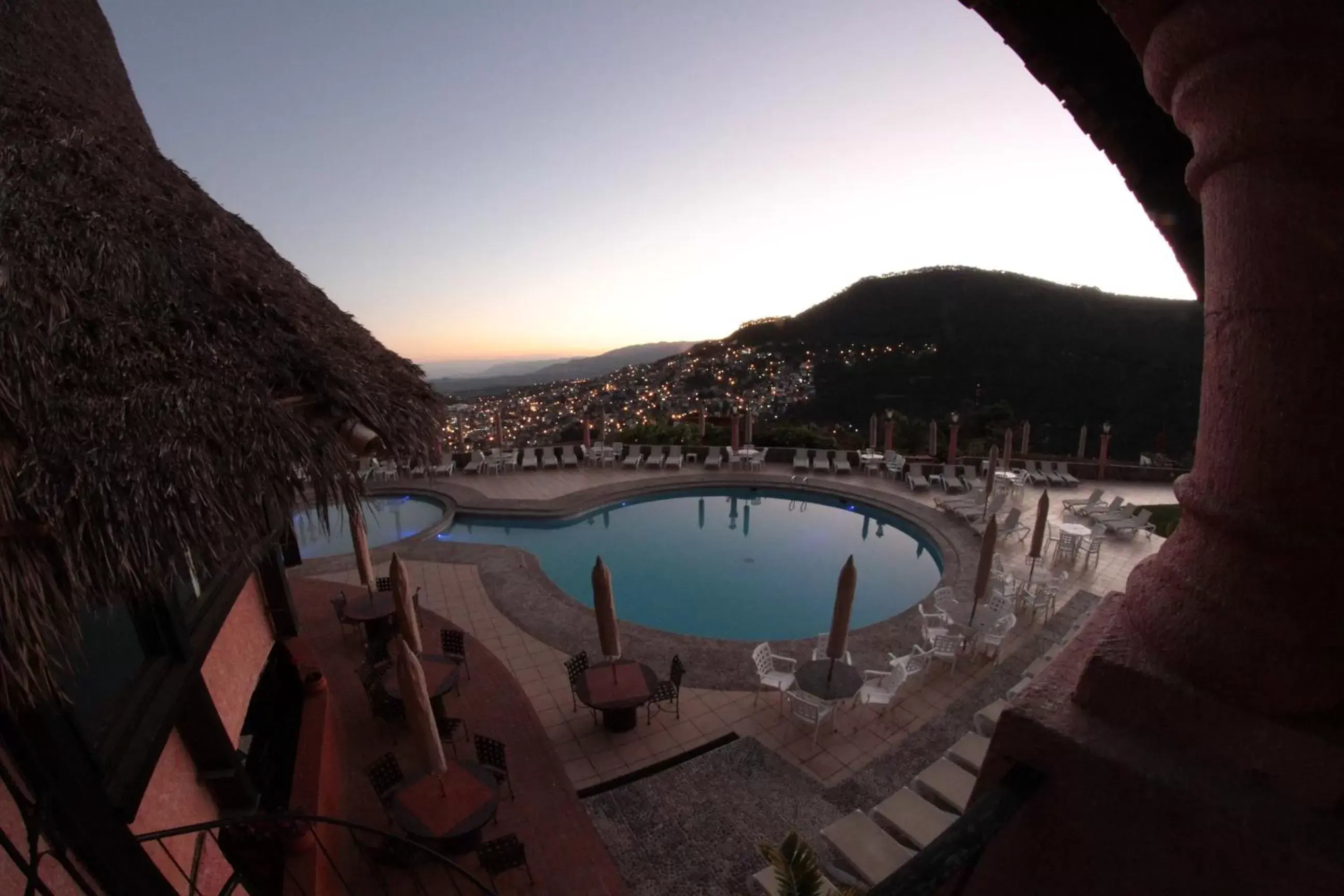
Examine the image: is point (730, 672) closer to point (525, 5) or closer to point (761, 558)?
point (761, 558)

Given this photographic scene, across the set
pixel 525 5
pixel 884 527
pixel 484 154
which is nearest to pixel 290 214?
pixel 484 154

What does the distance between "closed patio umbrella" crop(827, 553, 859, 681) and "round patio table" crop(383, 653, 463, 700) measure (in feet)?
14.9

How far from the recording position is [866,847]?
448 centimetres

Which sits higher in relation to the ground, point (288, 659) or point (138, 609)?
point (138, 609)

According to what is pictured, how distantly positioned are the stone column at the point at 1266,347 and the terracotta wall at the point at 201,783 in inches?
188

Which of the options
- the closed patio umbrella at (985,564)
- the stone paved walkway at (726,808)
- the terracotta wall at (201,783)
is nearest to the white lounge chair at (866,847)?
the stone paved walkway at (726,808)

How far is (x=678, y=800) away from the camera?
568 centimetres

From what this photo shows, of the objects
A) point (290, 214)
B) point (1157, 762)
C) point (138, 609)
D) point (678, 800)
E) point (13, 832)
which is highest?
point (290, 214)

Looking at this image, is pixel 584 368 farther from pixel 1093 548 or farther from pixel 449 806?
pixel 449 806

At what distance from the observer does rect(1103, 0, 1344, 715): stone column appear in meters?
0.96

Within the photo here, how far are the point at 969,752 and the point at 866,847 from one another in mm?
1726

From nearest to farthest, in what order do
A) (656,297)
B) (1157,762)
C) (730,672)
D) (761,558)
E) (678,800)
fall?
(1157,762)
(678,800)
(730,672)
(761,558)
(656,297)

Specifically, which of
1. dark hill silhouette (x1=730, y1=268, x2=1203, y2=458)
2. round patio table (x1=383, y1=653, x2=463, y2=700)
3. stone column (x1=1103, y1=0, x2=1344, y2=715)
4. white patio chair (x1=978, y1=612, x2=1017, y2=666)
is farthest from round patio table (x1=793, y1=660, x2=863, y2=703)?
dark hill silhouette (x1=730, y1=268, x2=1203, y2=458)

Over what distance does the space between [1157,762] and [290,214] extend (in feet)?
103
